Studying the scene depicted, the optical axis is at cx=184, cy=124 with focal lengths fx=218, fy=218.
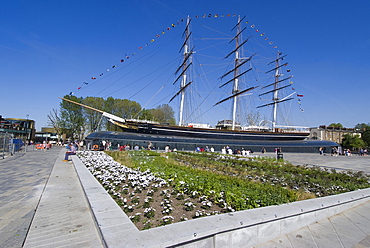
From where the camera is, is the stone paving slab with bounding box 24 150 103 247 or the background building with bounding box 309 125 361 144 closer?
the stone paving slab with bounding box 24 150 103 247

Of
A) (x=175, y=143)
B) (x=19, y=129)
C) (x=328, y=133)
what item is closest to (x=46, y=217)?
(x=175, y=143)

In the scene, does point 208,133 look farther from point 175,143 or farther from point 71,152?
point 71,152

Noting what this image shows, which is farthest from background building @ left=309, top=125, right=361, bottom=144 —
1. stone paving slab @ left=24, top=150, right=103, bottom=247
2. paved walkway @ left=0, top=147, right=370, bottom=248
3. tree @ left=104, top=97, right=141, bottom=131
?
stone paving slab @ left=24, top=150, right=103, bottom=247

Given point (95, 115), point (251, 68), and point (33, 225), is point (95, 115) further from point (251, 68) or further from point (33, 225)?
point (33, 225)

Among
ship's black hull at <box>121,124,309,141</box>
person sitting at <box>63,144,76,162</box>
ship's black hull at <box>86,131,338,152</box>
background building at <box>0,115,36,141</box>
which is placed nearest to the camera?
person sitting at <box>63,144,76,162</box>

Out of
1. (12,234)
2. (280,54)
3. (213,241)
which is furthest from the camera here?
(280,54)

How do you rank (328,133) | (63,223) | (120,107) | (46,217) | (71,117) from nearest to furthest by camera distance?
1. (63,223)
2. (46,217)
3. (71,117)
4. (120,107)
5. (328,133)

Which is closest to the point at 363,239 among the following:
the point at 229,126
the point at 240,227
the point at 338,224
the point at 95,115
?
the point at 338,224

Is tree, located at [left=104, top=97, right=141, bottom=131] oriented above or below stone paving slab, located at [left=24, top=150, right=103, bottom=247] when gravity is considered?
above

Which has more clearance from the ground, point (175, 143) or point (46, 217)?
point (175, 143)

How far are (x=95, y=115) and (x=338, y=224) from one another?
6305cm

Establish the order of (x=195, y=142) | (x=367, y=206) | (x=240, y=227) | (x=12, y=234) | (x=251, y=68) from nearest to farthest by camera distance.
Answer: (x=240, y=227), (x=12, y=234), (x=367, y=206), (x=195, y=142), (x=251, y=68)

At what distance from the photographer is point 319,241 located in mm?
4047

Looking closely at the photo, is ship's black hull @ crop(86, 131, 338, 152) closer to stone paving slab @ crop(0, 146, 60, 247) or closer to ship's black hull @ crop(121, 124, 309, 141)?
ship's black hull @ crop(121, 124, 309, 141)
